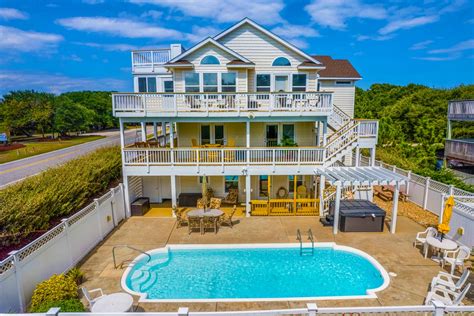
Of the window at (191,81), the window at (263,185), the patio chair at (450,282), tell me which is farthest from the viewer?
the window at (263,185)

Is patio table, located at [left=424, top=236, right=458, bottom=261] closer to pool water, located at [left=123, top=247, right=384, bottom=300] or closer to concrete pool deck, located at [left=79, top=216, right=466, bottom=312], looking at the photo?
concrete pool deck, located at [left=79, top=216, right=466, bottom=312]

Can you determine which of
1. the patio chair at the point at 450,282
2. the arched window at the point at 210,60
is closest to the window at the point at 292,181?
the arched window at the point at 210,60

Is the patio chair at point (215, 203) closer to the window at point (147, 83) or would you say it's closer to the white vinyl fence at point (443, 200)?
the window at point (147, 83)

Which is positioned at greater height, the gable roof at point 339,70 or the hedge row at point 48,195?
the gable roof at point 339,70

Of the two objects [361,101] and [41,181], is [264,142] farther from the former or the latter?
[361,101]

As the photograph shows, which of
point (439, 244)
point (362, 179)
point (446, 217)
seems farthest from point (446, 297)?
point (362, 179)
